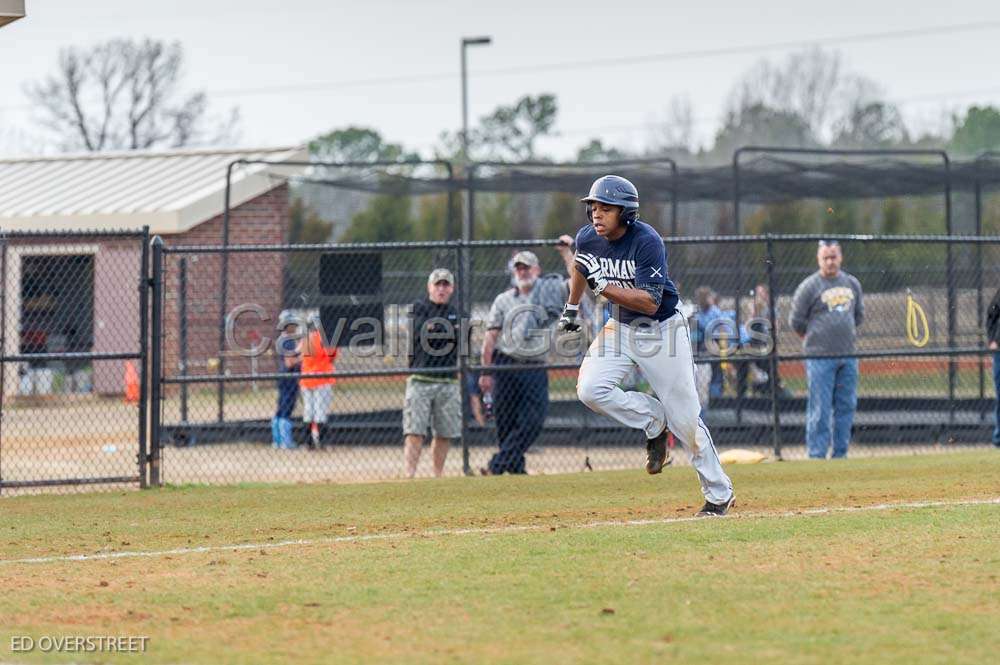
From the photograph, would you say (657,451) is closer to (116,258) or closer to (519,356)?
(519,356)

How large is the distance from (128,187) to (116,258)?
2803 millimetres

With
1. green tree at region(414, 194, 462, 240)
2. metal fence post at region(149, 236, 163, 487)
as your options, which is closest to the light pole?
green tree at region(414, 194, 462, 240)

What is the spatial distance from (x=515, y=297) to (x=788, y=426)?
5080mm

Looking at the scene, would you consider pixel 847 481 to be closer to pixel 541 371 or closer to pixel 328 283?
pixel 541 371

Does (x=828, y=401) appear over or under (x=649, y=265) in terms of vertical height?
under

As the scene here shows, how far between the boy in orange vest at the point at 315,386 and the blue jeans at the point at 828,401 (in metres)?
5.33

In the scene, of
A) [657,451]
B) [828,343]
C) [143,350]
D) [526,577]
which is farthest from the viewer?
[828,343]

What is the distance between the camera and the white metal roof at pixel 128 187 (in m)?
25.4

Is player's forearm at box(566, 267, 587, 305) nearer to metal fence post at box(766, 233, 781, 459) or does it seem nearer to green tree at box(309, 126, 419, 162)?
metal fence post at box(766, 233, 781, 459)

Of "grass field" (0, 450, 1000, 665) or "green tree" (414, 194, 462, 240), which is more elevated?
"green tree" (414, 194, 462, 240)

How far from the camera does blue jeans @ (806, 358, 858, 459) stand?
1370 centimetres

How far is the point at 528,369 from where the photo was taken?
1275 centimetres

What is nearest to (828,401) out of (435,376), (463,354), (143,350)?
(463,354)

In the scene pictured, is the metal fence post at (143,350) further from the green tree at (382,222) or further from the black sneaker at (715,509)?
the green tree at (382,222)
